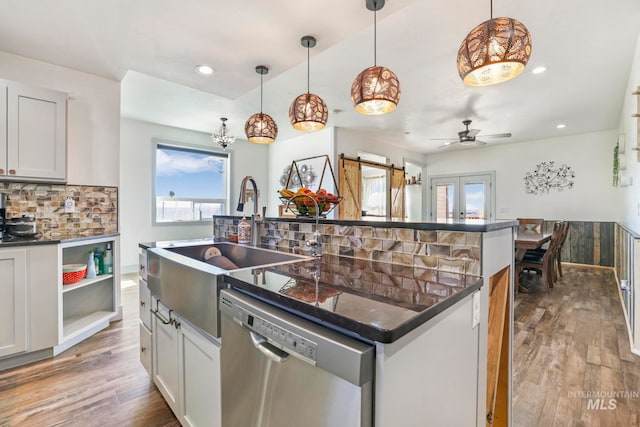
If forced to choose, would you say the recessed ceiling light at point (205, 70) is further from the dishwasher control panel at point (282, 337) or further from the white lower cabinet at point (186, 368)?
the dishwasher control panel at point (282, 337)

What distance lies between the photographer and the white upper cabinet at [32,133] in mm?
2289

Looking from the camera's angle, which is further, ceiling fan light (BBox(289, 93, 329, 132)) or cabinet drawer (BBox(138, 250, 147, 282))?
ceiling fan light (BBox(289, 93, 329, 132))

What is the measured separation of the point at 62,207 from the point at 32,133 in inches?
26.8

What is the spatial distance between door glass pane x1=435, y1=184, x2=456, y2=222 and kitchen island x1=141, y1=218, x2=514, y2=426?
6.73 meters

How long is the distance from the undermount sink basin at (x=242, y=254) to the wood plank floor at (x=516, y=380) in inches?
34.7

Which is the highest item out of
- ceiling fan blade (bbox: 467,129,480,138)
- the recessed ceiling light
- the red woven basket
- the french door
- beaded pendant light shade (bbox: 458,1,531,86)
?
ceiling fan blade (bbox: 467,129,480,138)

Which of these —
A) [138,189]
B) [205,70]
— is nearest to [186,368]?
[205,70]

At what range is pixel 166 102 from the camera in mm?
4105

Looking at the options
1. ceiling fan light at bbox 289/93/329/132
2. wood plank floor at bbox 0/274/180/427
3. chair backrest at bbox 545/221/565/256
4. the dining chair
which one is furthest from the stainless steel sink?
chair backrest at bbox 545/221/565/256

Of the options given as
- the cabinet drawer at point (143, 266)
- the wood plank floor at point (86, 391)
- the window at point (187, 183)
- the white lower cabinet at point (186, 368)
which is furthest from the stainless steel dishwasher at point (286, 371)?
the window at point (187, 183)

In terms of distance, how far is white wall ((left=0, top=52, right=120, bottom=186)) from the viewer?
2598mm

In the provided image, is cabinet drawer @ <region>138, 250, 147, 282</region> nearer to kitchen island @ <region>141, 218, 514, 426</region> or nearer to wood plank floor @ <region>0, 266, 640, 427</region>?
wood plank floor @ <region>0, 266, 640, 427</region>

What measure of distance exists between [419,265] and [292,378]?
677 millimetres

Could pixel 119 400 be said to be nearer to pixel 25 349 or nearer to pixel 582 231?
pixel 25 349
